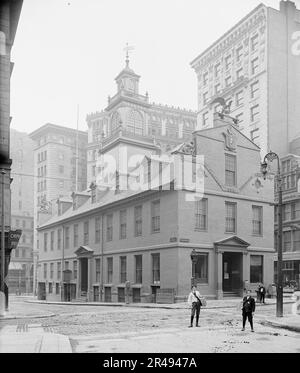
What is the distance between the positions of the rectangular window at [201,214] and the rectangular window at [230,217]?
7.45 ft

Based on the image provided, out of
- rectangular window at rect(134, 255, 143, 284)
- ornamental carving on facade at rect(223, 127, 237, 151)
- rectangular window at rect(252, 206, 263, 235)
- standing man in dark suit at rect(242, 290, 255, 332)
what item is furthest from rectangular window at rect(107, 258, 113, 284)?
standing man in dark suit at rect(242, 290, 255, 332)

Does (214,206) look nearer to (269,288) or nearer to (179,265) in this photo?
(179,265)

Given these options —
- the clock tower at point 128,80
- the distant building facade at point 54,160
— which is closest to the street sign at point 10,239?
the clock tower at point 128,80

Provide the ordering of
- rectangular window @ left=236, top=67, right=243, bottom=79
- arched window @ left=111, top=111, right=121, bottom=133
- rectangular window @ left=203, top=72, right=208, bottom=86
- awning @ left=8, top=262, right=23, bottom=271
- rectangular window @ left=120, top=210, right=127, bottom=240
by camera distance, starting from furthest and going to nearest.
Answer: awning @ left=8, top=262, right=23, bottom=271, rectangular window @ left=203, top=72, right=208, bottom=86, rectangular window @ left=236, top=67, right=243, bottom=79, arched window @ left=111, top=111, right=121, bottom=133, rectangular window @ left=120, top=210, right=127, bottom=240

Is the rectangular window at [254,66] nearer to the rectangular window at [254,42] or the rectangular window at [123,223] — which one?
the rectangular window at [254,42]

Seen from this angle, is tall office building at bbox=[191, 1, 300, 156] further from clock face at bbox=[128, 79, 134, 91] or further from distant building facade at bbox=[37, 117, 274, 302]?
distant building facade at bbox=[37, 117, 274, 302]

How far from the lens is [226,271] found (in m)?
37.1

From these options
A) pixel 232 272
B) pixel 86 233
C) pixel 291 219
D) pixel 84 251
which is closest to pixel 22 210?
pixel 86 233

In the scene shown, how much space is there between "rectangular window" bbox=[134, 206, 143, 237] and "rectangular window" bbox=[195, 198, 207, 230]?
5.27 m

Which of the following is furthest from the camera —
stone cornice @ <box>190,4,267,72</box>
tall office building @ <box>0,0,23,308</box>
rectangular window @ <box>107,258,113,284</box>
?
stone cornice @ <box>190,4,267,72</box>

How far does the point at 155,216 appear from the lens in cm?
3612

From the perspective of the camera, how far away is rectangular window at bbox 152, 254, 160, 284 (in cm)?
3547
